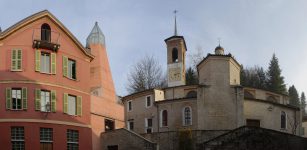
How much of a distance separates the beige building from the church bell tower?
20.1ft

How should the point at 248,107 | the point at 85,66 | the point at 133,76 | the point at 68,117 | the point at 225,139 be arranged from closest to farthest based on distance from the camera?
the point at 225,139
the point at 68,117
the point at 85,66
the point at 248,107
the point at 133,76

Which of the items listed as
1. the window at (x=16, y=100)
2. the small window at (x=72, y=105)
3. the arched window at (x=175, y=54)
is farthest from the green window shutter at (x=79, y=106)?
the arched window at (x=175, y=54)

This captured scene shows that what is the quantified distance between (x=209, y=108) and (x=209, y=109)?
0.11m

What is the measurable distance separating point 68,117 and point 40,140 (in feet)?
10.7

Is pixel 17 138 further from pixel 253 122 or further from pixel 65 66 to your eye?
pixel 253 122

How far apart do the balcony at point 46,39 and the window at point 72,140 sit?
704 cm

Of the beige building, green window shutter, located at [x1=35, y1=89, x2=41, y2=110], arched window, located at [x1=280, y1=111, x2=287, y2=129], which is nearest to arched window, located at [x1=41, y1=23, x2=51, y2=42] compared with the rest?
green window shutter, located at [x1=35, y1=89, x2=41, y2=110]

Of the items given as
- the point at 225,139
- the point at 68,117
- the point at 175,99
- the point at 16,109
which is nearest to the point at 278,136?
the point at 225,139

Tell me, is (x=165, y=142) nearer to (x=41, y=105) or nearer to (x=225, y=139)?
(x=225, y=139)

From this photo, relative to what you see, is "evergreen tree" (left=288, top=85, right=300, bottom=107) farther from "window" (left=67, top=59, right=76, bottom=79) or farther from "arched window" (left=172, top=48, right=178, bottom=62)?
"window" (left=67, top=59, right=76, bottom=79)

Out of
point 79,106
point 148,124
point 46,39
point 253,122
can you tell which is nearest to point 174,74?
point 148,124

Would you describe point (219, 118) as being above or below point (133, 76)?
below

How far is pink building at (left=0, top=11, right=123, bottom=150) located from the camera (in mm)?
34594

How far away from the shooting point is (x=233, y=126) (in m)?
42.3
